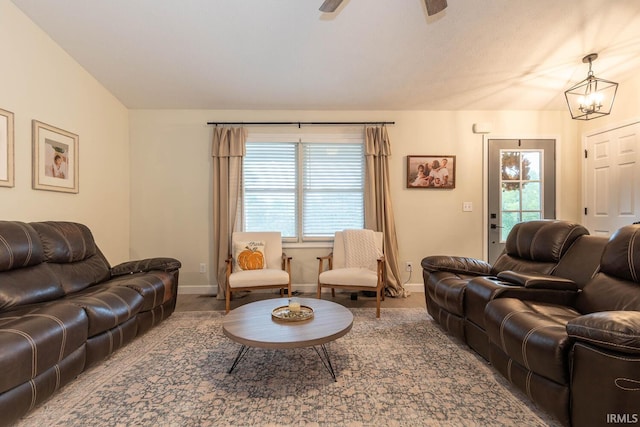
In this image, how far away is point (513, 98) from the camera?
3840 millimetres

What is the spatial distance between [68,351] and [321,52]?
10.4ft

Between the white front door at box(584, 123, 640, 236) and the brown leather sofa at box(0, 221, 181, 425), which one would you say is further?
the white front door at box(584, 123, 640, 236)

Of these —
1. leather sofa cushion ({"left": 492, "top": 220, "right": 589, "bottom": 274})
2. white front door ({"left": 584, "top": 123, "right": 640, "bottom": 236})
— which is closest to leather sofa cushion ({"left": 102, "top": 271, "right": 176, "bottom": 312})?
leather sofa cushion ({"left": 492, "top": 220, "right": 589, "bottom": 274})

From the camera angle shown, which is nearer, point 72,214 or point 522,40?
point 522,40

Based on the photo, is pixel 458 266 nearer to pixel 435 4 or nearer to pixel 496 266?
pixel 496 266

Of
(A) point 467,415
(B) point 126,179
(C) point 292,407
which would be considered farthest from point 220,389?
(B) point 126,179

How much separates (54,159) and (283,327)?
2.85 m

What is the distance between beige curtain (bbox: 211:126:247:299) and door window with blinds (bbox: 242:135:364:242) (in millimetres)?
160

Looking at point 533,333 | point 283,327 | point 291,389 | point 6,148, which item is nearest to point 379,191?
point 283,327

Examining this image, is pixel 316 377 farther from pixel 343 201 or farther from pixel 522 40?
pixel 522 40

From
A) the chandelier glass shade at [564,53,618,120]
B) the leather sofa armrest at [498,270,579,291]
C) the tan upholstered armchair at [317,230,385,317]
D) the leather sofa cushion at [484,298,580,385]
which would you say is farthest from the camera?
the tan upholstered armchair at [317,230,385,317]

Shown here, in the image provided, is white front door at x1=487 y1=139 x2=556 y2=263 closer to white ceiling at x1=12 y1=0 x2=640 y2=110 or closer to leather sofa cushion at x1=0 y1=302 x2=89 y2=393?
white ceiling at x1=12 y1=0 x2=640 y2=110

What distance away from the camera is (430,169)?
4109 mm

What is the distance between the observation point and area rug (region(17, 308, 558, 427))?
5.02 ft
